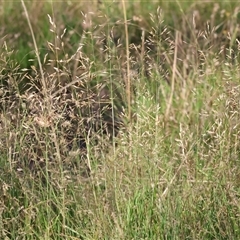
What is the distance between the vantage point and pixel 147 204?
2.64 meters

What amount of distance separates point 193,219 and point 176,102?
1.58 meters

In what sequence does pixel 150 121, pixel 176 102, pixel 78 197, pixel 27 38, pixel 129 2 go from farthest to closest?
pixel 129 2 < pixel 27 38 < pixel 176 102 < pixel 150 121 < pixel 78 197

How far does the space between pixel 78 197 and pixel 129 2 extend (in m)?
3.97

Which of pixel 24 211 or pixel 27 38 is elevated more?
pixel 24 211

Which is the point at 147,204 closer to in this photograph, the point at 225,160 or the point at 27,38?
the point at 225,160

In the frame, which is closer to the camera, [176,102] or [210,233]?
[210,233]

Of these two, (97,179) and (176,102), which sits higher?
(97,179)

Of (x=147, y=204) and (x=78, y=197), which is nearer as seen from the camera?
(x=147, y=204)

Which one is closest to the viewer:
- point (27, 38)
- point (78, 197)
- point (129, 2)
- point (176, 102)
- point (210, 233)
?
point (210, 233)

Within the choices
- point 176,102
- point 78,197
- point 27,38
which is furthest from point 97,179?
point 27,38

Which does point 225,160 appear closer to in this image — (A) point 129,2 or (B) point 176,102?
(B) point 176,102

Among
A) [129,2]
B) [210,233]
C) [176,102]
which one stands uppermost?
[210,233]

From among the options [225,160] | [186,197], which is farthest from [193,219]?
[225,160]

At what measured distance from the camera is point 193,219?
262 centimetres
